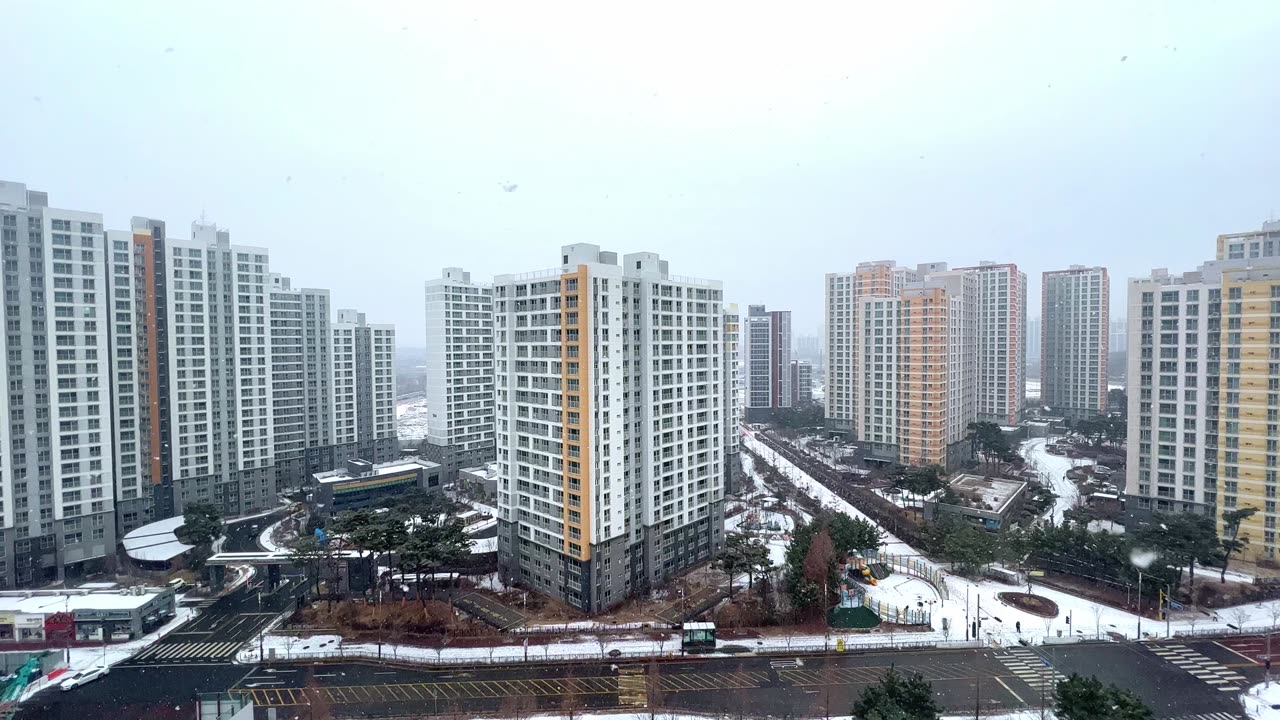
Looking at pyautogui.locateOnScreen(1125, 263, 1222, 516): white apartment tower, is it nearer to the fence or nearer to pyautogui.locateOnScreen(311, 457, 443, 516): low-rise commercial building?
the fence

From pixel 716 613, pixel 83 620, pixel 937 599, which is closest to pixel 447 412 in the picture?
pixel 83 620

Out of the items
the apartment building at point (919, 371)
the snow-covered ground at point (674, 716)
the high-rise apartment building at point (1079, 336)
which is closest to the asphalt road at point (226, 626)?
the snow-covered ground at point (674, 716)

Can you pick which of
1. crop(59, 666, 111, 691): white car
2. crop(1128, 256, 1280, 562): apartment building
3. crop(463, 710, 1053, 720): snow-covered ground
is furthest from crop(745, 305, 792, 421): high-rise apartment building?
crop(59, 666, 111, 691): white car

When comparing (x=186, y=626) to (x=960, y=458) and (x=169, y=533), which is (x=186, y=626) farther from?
(x=960, y=458)

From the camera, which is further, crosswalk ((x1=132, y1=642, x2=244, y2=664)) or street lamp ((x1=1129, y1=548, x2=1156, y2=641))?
street lamp ((x1=1129, y1=548, x2=1156, y2=641))

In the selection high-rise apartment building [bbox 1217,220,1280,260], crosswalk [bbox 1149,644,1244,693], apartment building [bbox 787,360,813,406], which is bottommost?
crosswalk [bbox 1149,644,1244,693]

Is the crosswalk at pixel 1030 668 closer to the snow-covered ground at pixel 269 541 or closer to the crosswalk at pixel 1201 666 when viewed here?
the crosswalk at pixel 1201 666

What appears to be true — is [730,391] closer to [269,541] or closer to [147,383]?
[269,541]
